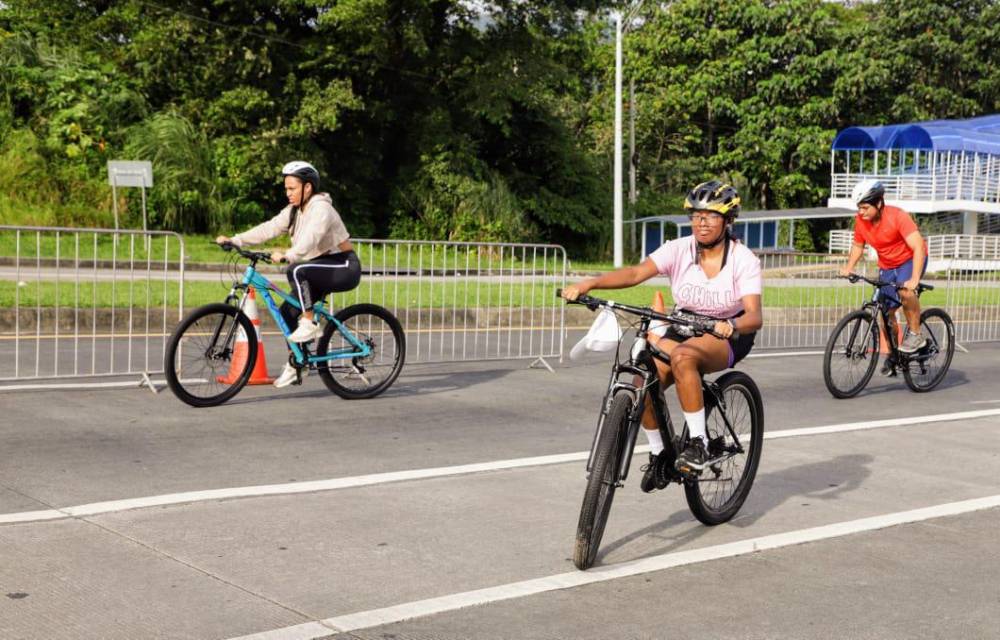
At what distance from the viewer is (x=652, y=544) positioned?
5.77 meters

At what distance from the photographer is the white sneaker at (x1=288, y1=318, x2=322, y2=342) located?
9578 millimetres

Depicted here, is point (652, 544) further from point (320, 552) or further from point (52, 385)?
point (52, 385)

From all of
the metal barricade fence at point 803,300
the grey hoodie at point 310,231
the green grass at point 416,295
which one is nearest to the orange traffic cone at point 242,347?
the grey hoodie at point 310,231

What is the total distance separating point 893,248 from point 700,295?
5.82 meters

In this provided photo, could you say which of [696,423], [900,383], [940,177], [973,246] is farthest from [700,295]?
[940,177]

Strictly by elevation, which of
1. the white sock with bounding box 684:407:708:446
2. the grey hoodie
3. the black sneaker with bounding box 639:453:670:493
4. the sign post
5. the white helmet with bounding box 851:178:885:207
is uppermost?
the sign post

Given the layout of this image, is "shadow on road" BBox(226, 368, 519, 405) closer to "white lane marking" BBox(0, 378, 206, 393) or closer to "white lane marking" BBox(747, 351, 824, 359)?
"white lane marking" BBox(0, 378, 206, 393)

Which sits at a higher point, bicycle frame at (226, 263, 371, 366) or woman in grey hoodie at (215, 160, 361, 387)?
woman in grey hoodie at (215, 160, 361, 387)

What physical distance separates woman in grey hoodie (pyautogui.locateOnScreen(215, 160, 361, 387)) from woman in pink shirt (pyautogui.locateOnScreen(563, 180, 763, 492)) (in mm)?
3987

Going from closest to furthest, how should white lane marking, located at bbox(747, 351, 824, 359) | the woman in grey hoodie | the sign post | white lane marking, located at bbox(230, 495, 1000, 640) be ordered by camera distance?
1. white lane marking, located at bbox(230, 495, 1000, 640)
2. the woman in grey hoodie
3. white lane marking, located at bbox(747, 351, 824, 359)
4. the sign post

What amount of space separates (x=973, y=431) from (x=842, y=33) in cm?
5007

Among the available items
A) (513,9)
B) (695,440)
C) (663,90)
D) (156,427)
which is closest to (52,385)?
(156,427)

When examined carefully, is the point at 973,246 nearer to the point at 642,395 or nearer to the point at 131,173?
the point at 131,173

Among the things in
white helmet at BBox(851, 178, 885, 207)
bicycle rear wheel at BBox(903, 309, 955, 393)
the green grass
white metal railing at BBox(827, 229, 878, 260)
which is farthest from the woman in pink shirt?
white metal railing at BBox(827, 229, 878, 260)
